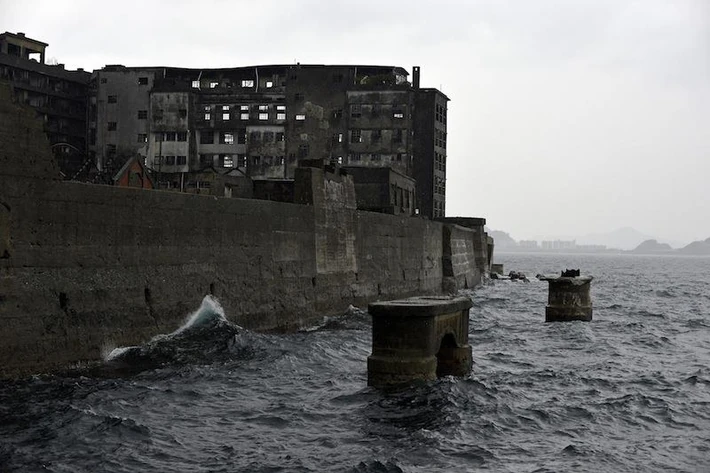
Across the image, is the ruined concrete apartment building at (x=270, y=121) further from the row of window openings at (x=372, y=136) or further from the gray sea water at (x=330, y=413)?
the gray sea water at (x=330, y=413)

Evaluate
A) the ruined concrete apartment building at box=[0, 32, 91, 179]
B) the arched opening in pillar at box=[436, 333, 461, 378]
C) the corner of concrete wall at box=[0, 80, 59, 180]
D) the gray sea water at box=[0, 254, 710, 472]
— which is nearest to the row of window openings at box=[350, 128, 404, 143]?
the ruined concrete apartment building at box=[0, 32, 91, 179]

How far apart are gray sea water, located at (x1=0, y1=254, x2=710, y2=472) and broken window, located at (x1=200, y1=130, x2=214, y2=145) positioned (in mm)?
52316

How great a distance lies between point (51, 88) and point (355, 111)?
30597mm

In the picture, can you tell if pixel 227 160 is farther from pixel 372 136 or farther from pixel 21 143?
pixel 21 143

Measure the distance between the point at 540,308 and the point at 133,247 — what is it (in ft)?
96.0

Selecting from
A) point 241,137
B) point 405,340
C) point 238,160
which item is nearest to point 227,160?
point 238,160

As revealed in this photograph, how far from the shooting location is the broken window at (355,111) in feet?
235

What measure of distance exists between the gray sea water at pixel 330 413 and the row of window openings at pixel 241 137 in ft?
165

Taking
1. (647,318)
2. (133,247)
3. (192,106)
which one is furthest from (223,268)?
(192,106)

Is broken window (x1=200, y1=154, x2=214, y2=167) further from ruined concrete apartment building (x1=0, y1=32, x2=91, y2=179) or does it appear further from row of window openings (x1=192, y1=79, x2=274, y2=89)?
ruined concrete apartment building (x1=0, y1=32, x2=91, y2=179)

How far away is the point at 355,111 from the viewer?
2827 inches

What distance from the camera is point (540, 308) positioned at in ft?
143

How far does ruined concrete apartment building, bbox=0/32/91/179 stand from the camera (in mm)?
74625

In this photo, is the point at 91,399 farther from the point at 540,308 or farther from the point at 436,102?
the point at 436,102
